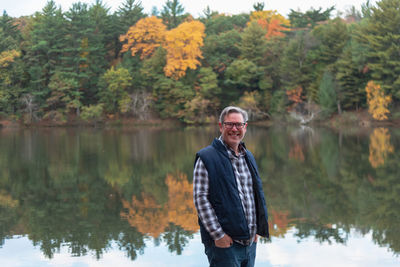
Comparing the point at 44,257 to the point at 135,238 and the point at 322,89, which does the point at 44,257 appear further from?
the point at 322,89

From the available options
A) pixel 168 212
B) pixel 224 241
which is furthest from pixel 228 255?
pixel 168 212

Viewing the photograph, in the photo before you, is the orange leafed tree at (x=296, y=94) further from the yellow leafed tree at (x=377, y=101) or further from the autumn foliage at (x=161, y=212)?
the autumn foliage at (x=161, y=212)

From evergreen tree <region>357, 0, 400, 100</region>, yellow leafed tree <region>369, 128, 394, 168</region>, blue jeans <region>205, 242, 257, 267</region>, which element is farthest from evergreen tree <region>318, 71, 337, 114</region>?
blue jeans <region>205, 242, 257, 267</region>

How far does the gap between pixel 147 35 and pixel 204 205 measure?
40.2 meters

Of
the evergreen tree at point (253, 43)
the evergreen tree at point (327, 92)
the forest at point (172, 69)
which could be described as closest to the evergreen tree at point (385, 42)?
the forest at point (172, 69)

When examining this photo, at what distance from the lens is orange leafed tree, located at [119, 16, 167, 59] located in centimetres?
4100

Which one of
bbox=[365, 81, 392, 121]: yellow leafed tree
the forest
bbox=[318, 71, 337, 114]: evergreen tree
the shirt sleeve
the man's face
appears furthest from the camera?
the forest

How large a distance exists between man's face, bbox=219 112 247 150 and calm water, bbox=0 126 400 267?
8.10ft

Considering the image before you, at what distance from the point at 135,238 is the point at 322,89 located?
30.1m

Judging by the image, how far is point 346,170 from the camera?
1130cm

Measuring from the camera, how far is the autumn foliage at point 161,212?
6.49 meters

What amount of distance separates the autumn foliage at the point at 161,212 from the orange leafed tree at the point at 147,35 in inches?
1320

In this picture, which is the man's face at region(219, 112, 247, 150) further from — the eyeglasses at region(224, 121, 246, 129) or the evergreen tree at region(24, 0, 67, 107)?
the evergreen tree at region(24, 0, 67, 107)

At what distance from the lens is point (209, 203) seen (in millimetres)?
2770
